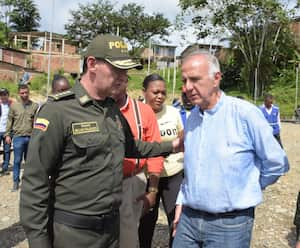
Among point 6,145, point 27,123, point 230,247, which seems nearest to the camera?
point 230,247

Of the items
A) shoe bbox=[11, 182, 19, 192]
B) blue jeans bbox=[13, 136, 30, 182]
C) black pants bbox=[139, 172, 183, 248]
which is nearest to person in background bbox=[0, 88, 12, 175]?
blue jeans bbox=[13, 136, 30, 182]

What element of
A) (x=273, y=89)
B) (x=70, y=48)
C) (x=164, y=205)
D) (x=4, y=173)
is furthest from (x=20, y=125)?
(x=70, y=48)

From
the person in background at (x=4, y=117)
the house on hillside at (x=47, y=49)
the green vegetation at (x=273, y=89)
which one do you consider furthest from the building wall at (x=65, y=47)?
the person in background at (x=4, y=117)

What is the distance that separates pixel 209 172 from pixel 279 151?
1.35ft

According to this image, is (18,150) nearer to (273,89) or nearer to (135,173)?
(135,173)

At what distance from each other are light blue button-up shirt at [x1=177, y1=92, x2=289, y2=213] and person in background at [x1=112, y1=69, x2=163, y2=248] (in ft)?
1.93

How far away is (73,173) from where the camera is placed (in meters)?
2.32

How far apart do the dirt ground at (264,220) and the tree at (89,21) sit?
47.7 meters

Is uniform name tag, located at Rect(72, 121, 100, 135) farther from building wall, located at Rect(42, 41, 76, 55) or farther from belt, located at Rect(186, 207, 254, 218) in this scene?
building wall, located at Rect(42, 41, 76, 55)

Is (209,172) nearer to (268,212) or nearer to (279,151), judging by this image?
(279,151)

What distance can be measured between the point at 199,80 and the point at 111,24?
5417 centimetres

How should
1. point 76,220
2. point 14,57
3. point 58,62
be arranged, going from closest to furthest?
1. point 76,220
2. point 14,57
3. point 58,62

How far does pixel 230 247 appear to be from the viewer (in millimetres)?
2605

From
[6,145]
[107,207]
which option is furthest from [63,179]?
[6,145]
